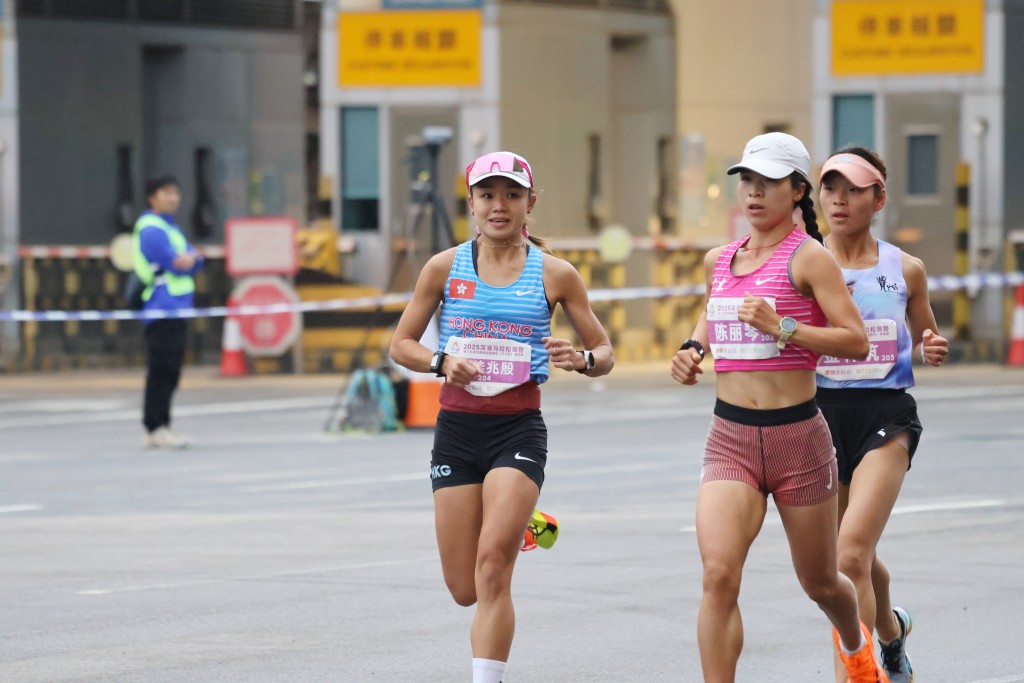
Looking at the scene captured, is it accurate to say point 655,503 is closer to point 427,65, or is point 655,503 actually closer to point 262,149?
point 427,65

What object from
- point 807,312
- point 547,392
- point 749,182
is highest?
point 749,182

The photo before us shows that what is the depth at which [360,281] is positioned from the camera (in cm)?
2716

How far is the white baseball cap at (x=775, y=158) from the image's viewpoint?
21.4 ft

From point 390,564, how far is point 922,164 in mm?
18269

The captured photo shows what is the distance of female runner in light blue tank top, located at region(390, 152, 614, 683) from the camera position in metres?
6.81

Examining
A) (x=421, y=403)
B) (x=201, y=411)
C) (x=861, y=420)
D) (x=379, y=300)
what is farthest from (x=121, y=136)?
(x=861, y=420)

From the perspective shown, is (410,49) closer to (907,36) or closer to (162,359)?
(907,36)

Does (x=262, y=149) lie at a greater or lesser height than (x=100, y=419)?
greater

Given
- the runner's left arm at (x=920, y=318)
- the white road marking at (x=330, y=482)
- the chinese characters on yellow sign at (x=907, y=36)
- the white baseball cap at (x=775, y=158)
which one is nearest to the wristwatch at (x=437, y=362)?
the white baseball cap at (x=775, y=158)

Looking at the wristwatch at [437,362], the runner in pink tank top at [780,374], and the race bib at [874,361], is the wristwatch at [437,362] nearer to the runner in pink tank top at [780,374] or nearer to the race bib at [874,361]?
the runner in pink tank top at [780,374]

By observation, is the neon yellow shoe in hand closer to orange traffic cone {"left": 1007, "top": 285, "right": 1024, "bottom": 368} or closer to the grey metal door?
orange traffic cone {"left": 1007, "top": 285, "right": 1024, "bottom": 368}

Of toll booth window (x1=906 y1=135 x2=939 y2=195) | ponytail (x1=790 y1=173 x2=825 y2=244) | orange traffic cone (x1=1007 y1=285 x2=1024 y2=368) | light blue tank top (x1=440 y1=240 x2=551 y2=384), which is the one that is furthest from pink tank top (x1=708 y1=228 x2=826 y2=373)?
toll booth window (x1=906 y1=135 x2=939 y2=195)

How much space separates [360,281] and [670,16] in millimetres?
6251

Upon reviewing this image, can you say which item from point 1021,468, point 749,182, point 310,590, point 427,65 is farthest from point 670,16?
point 749,182
